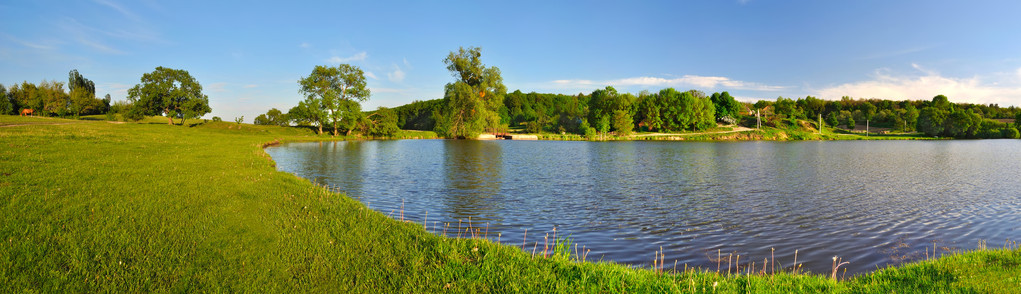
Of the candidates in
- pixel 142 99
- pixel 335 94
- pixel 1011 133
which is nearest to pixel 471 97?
pixel 335 94

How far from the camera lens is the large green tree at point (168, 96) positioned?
Result: 63281mm

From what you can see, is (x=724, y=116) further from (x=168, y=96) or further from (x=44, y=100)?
(x=44, y=100)

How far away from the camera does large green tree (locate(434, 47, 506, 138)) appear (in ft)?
263

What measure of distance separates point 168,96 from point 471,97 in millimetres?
43506

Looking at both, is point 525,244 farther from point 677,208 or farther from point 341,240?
point 677,208

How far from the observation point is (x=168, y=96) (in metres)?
64.6

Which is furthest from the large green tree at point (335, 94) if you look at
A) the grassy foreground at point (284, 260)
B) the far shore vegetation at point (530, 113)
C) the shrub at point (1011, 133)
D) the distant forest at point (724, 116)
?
the shrub at point (1011, 133)

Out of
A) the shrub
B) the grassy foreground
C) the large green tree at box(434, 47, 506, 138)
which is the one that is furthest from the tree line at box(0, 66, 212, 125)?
the shrub

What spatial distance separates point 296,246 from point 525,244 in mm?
4590

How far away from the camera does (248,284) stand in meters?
5.24

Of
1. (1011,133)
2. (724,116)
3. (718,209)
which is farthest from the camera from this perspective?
(724,116)

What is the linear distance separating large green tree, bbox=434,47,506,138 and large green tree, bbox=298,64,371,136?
14548 mm

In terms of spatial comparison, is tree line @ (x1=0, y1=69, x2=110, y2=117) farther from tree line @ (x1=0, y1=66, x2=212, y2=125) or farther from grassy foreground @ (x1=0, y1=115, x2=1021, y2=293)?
grassy foreground @ (x1=0, y1=115, x2=1021, y2=293)

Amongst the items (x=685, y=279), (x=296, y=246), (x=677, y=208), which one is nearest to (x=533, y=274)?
(x=685, y=279)
